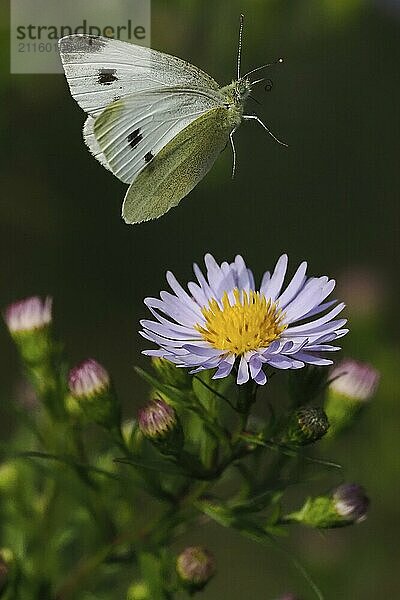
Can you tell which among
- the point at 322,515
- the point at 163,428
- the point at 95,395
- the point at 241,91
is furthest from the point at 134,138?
the point at 322,515

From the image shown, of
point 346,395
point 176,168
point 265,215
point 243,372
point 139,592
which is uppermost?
point 176,168

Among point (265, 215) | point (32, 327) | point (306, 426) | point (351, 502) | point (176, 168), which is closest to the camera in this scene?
point (306, 426)

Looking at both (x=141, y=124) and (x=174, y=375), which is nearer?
(x=174, y=375)

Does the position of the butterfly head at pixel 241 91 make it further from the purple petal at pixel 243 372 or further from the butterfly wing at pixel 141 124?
the purple petal at pixel 243 372

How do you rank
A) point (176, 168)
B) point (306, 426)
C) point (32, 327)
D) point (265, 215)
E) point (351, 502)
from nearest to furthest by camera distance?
point (306, 426), point (351, 502), point (32, 327), point (176, 168), point (265, 215)

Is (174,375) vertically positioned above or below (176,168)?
below

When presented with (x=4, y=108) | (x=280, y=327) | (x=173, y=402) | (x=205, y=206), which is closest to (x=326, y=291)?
(x=280, y=327)

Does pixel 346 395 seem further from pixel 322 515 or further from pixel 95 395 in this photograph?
pixel 95 395
